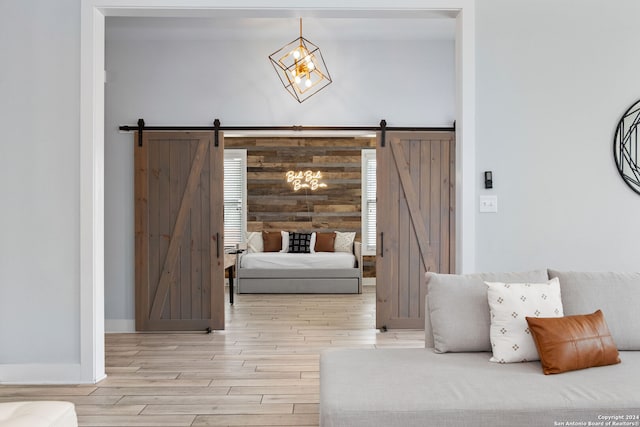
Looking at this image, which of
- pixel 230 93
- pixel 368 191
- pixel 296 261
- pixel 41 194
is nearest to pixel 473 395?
pixel 41 194

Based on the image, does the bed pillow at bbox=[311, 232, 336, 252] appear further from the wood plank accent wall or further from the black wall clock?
the black wall clock

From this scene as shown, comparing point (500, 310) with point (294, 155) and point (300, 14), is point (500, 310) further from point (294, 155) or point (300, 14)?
point (294, 155)

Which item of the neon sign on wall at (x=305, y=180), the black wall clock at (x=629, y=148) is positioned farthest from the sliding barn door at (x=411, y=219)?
the neon sign on wall at (x=305, y=180)

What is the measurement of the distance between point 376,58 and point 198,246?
9.09 feet

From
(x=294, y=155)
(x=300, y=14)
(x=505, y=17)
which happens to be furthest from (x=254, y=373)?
(x=294, y=155)

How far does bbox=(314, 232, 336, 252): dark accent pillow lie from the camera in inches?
342

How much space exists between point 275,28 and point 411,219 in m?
2.43

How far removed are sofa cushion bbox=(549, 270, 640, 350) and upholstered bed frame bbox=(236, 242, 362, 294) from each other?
517cm

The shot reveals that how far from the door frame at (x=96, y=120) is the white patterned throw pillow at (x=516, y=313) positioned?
980 mm

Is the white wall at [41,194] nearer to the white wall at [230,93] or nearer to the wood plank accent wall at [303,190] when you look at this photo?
the white wall at [230,93]

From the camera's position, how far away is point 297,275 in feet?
25.7

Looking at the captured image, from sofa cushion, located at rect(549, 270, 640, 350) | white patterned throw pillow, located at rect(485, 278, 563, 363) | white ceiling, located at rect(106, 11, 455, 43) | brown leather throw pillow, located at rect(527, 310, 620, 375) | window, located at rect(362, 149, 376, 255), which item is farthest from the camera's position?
window, located at rect(362, 149, 376, 255)

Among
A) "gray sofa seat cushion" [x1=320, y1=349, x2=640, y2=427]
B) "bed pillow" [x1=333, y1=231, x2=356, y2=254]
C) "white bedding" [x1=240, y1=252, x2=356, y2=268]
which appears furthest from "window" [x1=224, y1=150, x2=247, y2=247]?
"gray sofa seat cushion" [x1=320, y1=349, x2=640, y2=427]

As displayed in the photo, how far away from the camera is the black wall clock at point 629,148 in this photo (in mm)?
3512
